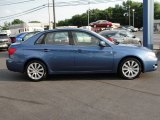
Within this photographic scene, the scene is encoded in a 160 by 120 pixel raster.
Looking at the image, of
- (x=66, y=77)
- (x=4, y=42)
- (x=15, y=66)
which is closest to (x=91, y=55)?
(x=66, y=77)

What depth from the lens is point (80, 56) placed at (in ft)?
30.6

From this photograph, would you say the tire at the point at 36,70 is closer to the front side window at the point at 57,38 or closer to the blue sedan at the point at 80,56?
the blue sedan at the point at 80,56

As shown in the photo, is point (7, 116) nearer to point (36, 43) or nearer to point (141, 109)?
point (141, 109)

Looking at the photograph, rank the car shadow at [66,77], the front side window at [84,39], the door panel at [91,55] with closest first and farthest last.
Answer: the door panel at [91,55] < the front side window at [84,39] < the car shadow at [66,77]

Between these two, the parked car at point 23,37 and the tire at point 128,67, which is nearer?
the tire at point 128,67

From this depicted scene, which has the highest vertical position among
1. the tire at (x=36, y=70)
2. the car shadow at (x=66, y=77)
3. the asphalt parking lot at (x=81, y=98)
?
the tire at (x=36, y=70)

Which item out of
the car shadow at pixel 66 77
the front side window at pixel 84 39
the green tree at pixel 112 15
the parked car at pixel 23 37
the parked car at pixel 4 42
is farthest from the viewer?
the green tree at pixel 112 15

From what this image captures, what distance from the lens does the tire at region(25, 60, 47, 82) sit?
948 cm

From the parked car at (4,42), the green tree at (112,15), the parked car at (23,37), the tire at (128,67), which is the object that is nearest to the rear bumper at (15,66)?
the tire at (128,67)

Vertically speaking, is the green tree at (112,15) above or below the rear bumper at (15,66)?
above

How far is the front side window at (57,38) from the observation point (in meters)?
9.47

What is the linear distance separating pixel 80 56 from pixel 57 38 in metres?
0.87

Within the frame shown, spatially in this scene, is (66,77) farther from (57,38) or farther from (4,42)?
(4,42)

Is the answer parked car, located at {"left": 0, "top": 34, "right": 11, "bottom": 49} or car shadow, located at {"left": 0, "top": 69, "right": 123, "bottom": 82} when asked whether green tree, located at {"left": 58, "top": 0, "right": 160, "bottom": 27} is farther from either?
car shadow, located at {"left": 0, "top": 69, "right": 123, "bottom": 82}
